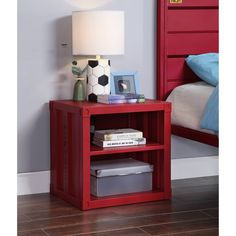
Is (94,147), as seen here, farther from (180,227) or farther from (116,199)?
(180,227)

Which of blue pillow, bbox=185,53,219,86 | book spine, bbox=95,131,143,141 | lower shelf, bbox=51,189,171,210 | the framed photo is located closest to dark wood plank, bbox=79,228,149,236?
lower shelf, bbox=51,189,171,210

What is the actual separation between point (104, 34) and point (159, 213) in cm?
107

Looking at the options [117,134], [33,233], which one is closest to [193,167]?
[117,134]

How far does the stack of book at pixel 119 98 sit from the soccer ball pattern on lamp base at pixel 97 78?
76mm

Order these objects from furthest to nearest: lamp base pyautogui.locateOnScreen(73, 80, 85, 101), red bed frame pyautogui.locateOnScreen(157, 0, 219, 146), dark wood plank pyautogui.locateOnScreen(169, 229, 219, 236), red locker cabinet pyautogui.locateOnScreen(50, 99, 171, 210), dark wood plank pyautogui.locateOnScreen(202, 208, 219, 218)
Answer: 1. red bed frame pyautogui.locateOnScreen(157, 0, 219, 146)
2. lamp base pyautogui.locateOnScreen(73, 80, 85, 101)
3. red locker cabinet pyautogui.locateOnScreen(50, 99, 171, 210)
4. dark wood plank pyautogui.locateOnScreen(202, 208, 219, 218)
5. dark wood plank pyautogui.locateOnScreen(169, 229, 219, 236)

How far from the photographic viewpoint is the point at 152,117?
12.5 ft

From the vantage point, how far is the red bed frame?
4.09 meters

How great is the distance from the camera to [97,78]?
3.68 metres

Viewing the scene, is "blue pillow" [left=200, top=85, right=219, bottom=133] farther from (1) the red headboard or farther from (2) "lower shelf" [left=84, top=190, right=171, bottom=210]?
(1) the red headboard

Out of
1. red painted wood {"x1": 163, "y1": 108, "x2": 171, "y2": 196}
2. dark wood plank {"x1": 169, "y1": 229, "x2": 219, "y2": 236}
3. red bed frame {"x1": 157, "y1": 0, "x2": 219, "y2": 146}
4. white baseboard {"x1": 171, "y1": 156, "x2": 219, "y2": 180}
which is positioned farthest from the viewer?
white baseboard {"x1": 171, "y1": 156, "x2": 219, "y2": 180}

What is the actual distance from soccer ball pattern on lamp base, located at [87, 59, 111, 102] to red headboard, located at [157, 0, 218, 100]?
1.81 ft

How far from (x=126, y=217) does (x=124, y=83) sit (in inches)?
39.3

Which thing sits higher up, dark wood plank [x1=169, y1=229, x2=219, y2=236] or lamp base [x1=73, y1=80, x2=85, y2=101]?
lamp base [x1=73, y1=80, x2=85, y2=101]
